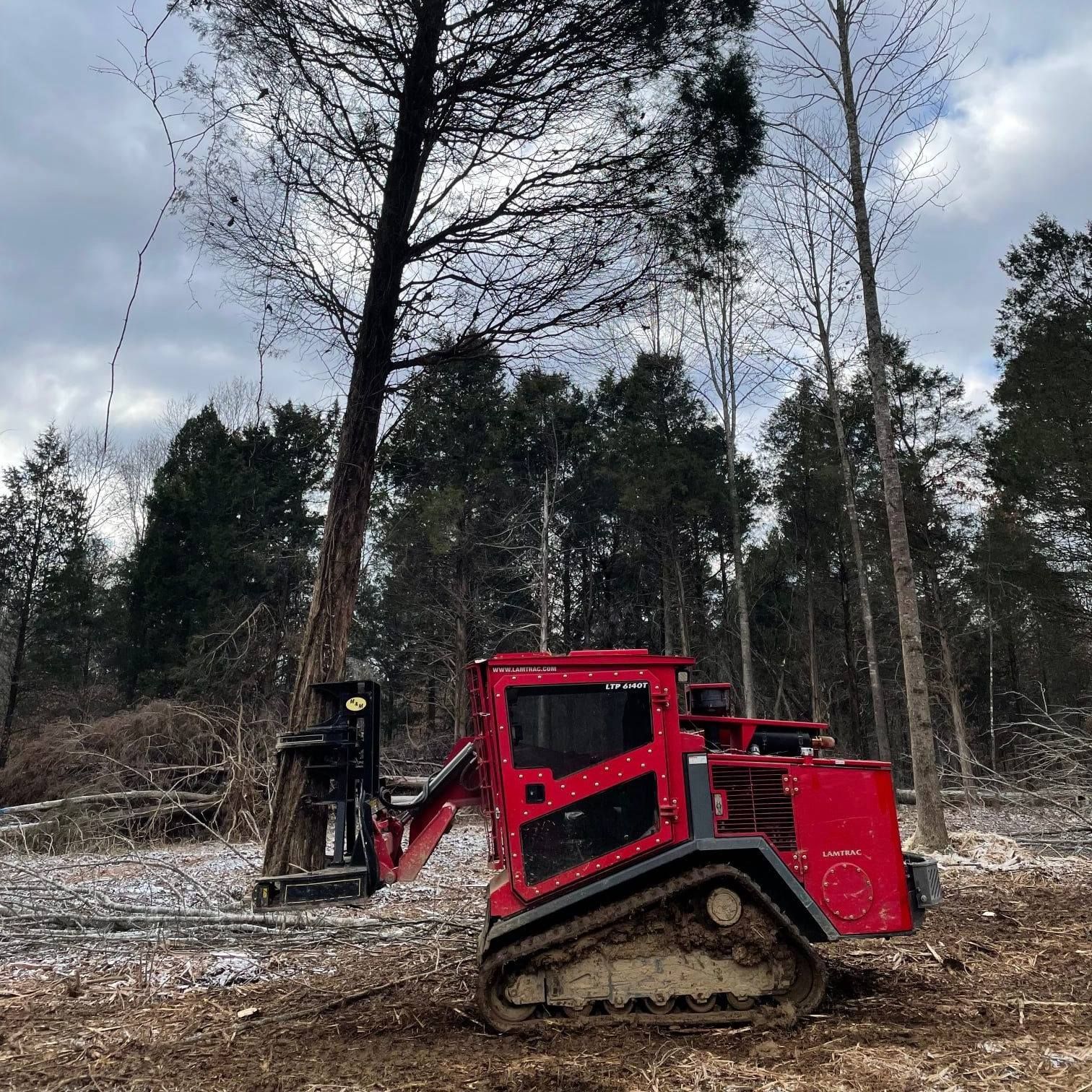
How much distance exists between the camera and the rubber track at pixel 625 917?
15.2 feet

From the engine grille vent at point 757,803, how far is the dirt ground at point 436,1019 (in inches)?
38.0

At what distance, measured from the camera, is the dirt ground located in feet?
13.1

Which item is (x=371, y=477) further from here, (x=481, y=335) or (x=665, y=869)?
(x=665, y=869)

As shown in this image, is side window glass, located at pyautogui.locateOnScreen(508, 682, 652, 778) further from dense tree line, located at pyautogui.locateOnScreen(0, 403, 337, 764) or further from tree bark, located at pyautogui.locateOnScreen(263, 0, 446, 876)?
dense tree line, located at pyautogui.locateOnScreen(0, 403, 337, 764)

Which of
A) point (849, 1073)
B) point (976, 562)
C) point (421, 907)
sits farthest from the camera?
point (976, 562)

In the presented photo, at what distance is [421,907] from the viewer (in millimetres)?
7672

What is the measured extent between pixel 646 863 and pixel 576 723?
32.2 inches

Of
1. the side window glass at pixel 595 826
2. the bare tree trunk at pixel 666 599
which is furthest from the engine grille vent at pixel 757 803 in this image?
the bare tree trunk at pixel 666 599

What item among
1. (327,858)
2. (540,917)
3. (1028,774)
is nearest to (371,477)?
(327,858)

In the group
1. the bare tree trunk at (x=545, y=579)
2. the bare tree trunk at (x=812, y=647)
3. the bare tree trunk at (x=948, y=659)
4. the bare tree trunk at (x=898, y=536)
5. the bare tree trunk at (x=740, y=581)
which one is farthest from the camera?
the bare tree trunk at (x=812, y=647)

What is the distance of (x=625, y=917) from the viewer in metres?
4.76

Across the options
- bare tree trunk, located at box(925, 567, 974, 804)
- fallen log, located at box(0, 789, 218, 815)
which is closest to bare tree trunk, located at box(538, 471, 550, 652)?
bare tree trunk, located at box(925, 567, 974, 804)

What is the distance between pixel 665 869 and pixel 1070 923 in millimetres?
4177

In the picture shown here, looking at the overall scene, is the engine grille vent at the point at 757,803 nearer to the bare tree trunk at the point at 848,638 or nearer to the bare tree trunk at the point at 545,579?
the bare tree trunk at the point at 545,579
